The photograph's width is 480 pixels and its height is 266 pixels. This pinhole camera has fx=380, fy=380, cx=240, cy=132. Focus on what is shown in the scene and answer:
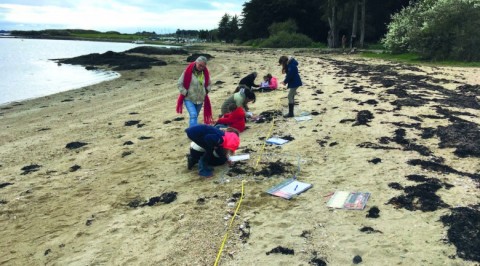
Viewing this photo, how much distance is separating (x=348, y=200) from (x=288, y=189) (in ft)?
3.66

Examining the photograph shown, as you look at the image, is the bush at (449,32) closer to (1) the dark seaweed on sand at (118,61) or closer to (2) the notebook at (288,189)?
(1) the dark seaweed on sand at (118,61)

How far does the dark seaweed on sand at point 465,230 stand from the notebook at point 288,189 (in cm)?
232

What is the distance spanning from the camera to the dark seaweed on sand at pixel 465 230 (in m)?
4.75

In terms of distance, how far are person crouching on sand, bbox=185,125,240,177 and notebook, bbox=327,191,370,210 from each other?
2419 millimetres

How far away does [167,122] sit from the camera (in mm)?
13195

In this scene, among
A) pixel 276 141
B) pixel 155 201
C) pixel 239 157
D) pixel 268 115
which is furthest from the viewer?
pixel 268 115

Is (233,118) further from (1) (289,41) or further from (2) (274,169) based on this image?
(1) (289,41)

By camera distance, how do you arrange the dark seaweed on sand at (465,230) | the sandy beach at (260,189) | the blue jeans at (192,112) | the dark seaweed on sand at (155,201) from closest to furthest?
the dark seaweed on sand at (465,230) → the sandy beach at (260,189) → the dark seaweed on sand at (155,201) → the blue jeans at (192,112)

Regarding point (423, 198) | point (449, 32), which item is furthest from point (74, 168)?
point (449, 32)

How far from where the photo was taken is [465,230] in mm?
5184

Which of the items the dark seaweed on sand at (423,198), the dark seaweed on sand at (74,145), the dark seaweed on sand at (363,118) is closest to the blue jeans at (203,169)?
the dark seaweed on sand at (423,198)

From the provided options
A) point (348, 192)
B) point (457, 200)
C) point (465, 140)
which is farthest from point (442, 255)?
point (465, 140)

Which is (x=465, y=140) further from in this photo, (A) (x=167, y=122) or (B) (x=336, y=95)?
(A) (x=167, y=122)

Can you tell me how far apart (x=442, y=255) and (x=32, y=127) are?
1453cm
